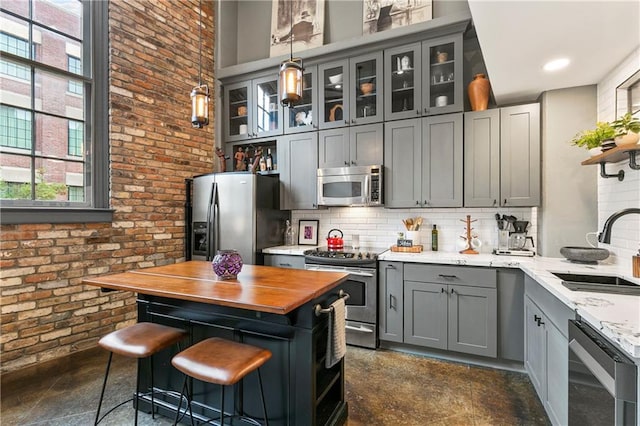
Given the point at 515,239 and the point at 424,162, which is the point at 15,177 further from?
the point at 515,239

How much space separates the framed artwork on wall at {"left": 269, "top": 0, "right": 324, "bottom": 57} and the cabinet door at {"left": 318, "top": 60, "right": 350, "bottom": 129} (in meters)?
0.57

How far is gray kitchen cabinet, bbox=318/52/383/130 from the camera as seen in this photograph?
11.5 ft

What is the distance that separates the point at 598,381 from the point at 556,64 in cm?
235

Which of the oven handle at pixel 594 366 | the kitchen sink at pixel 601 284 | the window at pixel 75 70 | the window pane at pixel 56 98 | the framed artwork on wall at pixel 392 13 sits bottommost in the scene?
the oven handle at pixel 594 366

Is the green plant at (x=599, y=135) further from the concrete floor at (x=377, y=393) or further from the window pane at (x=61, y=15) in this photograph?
the window pane at (x=61, y=15)

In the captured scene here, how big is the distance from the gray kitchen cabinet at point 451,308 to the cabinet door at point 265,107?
253 centimetres

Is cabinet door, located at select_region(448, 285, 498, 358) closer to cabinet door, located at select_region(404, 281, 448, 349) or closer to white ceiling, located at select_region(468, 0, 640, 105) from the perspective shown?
cabinet door, located at select_region(404, 281, 448, 349)

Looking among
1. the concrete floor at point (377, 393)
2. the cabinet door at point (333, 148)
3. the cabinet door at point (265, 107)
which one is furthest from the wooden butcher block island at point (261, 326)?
the cabinet door at point (265, 107)

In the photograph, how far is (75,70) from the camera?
10.2ft

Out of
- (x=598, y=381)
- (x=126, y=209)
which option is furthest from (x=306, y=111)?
(x=598, y=381)

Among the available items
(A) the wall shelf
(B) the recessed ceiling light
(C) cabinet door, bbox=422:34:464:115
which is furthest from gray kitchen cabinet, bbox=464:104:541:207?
(A) the wall shelf

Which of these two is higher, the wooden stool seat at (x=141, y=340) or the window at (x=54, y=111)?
the window at (x=54, y=111)

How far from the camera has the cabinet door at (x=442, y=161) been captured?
314cm

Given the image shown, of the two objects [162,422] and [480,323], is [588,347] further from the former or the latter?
[162,422]
